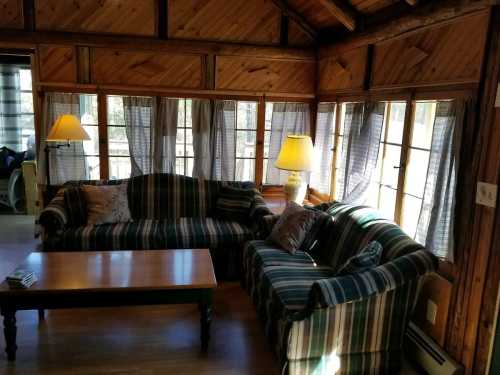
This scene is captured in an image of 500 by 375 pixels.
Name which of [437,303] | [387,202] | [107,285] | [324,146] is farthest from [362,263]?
[324,146]

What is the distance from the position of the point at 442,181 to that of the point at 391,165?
35.8 inches

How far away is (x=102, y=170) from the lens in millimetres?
4961

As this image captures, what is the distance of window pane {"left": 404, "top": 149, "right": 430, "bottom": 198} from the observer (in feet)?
10.1

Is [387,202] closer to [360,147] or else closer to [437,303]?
[360,147]

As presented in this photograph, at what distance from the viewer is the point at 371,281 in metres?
2.30

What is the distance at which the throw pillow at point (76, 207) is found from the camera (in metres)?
4.03

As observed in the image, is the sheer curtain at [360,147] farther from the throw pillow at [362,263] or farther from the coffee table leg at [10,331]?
the coffee table leg at [10,331]

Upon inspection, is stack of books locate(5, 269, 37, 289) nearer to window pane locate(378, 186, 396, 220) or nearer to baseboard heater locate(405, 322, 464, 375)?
baseboard heater locate(405, 322, 464, 375)

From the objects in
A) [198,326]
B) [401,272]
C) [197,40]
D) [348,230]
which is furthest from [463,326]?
[197,40]

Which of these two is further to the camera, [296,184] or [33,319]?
[296,184]

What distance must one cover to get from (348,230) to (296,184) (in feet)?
3.70

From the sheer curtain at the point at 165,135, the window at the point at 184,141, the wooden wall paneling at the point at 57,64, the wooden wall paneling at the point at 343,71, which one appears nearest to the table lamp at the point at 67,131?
the wooden wall paneling at the point at 57,64

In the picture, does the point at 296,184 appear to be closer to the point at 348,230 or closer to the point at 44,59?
the point at 348,230

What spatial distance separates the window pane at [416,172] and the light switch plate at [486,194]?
68 centimetres
